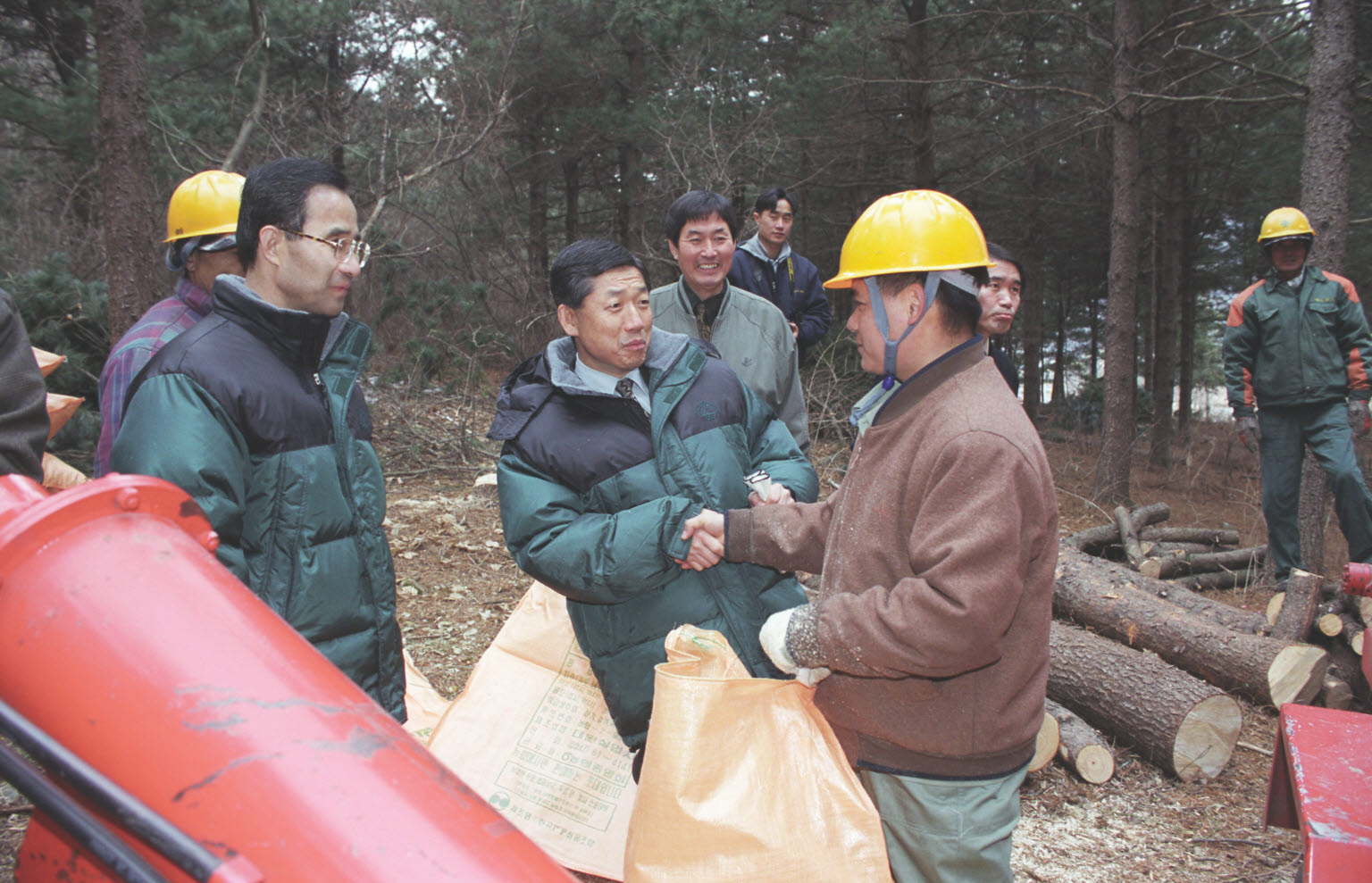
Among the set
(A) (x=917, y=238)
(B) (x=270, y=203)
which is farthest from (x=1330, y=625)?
(B) (x=270, y=203)

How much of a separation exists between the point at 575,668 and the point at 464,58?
1346 centimetres

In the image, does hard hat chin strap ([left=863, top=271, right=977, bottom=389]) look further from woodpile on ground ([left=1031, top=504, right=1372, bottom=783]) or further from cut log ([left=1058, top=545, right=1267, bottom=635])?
cut log ([left=1058, top=545, right=1267, bottom=635])

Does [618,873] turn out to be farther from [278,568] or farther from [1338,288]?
[1338,288]

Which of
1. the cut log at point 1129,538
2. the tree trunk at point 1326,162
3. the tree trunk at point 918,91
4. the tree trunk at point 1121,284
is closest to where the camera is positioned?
the tree trunk at point 1326,162

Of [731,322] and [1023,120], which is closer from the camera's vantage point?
[731,322]

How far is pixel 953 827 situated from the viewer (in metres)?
1.87

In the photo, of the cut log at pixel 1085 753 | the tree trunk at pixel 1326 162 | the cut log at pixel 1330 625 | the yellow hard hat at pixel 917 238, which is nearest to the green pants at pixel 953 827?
the yellow hard hat at pixel 917 238

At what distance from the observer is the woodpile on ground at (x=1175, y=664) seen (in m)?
3.91

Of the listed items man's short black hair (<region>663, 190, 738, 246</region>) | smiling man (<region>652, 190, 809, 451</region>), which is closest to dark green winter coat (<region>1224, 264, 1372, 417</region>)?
smiling man (<region>652, 190, 809, 451</region>)

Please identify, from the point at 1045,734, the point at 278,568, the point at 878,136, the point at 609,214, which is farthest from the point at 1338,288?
the point at 609,214

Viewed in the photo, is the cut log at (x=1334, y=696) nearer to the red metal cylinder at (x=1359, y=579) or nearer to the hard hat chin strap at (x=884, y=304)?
the red metal cylinder at (x=1359, y=579)

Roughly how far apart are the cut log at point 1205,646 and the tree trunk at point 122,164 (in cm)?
615

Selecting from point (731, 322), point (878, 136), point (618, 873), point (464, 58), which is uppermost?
point (464, 58)

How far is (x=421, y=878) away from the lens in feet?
2.69
